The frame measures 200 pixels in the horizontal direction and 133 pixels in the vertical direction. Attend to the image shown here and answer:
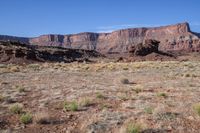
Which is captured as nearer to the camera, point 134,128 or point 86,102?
point 134,128

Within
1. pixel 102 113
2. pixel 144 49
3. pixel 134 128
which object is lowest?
pixel 144 49

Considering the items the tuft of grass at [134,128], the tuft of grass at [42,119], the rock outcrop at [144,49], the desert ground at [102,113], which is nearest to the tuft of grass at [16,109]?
the desert ground at [102,113]

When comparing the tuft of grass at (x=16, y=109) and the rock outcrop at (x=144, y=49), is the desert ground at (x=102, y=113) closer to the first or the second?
the tuft of grass at (x=16, y=109)

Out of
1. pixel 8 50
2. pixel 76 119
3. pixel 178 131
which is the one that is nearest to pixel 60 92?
pixel 76 119

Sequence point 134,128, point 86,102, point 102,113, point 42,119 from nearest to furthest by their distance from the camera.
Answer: point 134,128
point 42,119
point 102,113
point 86,102

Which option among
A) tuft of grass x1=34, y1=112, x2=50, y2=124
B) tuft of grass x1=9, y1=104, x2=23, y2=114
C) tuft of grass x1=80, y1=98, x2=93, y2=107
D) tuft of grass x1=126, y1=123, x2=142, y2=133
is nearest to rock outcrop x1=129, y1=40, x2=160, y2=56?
tuft of grass x1=80, y1=98, x2=93, y2=107

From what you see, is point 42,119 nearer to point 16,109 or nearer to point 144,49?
point 16,109

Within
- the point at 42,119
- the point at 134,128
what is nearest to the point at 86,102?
the point at 42,119

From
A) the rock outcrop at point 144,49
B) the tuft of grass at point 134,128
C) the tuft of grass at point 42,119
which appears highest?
the tuft of grass at point 134,128

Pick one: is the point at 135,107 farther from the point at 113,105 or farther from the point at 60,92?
the point at 60,92

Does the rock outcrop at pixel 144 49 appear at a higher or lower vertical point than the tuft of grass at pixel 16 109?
lower

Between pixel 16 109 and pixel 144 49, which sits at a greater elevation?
pixel 16 109

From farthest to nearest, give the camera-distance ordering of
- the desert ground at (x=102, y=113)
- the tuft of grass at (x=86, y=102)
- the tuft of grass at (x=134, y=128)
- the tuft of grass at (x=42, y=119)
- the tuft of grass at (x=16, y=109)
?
the tuft of grass at (x=86, y=102) → the tuft of grass at (x=16, y=109) → the tuft of grass at (x=42, y=119) → the desert ground at (x=102, y=113) → the tuft of grass at (x=134, y=128)

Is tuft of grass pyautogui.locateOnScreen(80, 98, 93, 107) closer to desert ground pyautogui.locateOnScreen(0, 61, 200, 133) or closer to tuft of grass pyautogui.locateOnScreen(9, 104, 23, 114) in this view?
desert ground pyautogui.locateOnScreen(0, 61, 200, 133)
